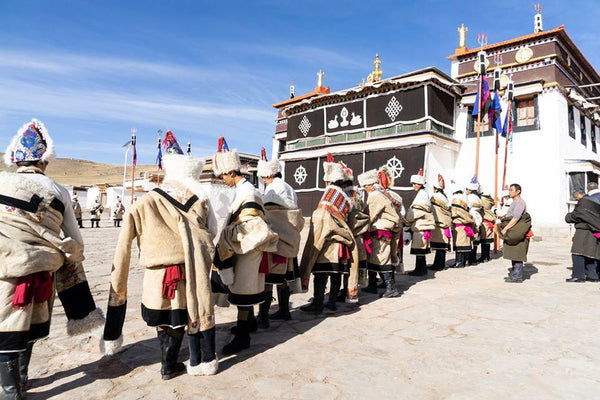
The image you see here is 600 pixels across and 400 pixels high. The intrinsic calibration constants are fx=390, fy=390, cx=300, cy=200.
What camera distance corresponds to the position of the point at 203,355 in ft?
9.61

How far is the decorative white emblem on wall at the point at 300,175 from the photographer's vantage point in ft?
69.8

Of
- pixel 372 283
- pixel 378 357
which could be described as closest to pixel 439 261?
pixel 372 283

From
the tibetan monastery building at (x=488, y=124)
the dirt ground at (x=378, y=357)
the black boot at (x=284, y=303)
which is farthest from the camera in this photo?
the tibetan monastery building at (x=488, y=124)

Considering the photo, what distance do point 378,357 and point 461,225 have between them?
6033 mm

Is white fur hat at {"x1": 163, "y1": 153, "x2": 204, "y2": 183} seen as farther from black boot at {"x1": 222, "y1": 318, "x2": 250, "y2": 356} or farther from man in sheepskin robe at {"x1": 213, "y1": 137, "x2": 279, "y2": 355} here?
black boot at {"x1": 222, "y1": 318, "x2": 250, "y2": 356}

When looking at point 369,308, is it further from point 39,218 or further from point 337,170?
point 39,218

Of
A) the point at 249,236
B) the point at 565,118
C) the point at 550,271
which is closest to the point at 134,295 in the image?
the point at 249,236

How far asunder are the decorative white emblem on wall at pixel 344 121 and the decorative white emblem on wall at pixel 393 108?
63.4 inches

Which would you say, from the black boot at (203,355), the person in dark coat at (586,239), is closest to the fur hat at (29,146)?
the black boot at (203,355)

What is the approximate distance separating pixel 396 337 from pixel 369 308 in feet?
4.02

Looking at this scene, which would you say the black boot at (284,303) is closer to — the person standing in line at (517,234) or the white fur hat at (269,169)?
the white fur hat at (269,169)

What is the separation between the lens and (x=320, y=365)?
307cm

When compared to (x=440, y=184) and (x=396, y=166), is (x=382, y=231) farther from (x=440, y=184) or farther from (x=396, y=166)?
(x=396, y=166)

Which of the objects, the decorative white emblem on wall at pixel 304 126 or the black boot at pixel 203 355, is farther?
the decorative white emblem on wall at pixel 304 126
